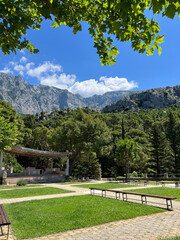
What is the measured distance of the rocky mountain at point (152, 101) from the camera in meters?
124

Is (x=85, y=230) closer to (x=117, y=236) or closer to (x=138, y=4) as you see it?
(x=117, y=236)

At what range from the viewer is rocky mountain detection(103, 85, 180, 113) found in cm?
12396

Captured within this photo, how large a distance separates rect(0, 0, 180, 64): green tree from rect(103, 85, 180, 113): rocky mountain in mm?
122436

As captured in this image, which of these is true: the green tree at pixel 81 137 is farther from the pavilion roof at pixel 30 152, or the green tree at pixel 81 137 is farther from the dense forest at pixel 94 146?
the pavilion roof at pixel 30 152

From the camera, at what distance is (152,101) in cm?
12738

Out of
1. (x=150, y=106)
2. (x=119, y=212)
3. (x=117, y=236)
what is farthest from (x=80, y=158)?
(x=150, y=106)

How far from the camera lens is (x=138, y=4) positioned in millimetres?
2719

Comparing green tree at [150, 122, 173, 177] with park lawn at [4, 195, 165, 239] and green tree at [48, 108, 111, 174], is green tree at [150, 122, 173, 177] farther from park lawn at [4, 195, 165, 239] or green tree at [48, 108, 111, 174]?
park lawn at [4, 195, 165, 239]

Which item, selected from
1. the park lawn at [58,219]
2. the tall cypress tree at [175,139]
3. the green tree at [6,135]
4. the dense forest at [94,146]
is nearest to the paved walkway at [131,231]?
the park lawn at [58,219]

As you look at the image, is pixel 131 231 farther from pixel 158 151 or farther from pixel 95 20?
pixel 158 151

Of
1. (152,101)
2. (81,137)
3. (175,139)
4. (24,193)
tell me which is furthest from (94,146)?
(152,101)

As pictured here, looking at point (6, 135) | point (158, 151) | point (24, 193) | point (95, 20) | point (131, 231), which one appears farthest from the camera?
point (158, 151)

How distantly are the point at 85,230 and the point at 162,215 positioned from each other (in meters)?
3.18

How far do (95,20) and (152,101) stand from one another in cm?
13175
